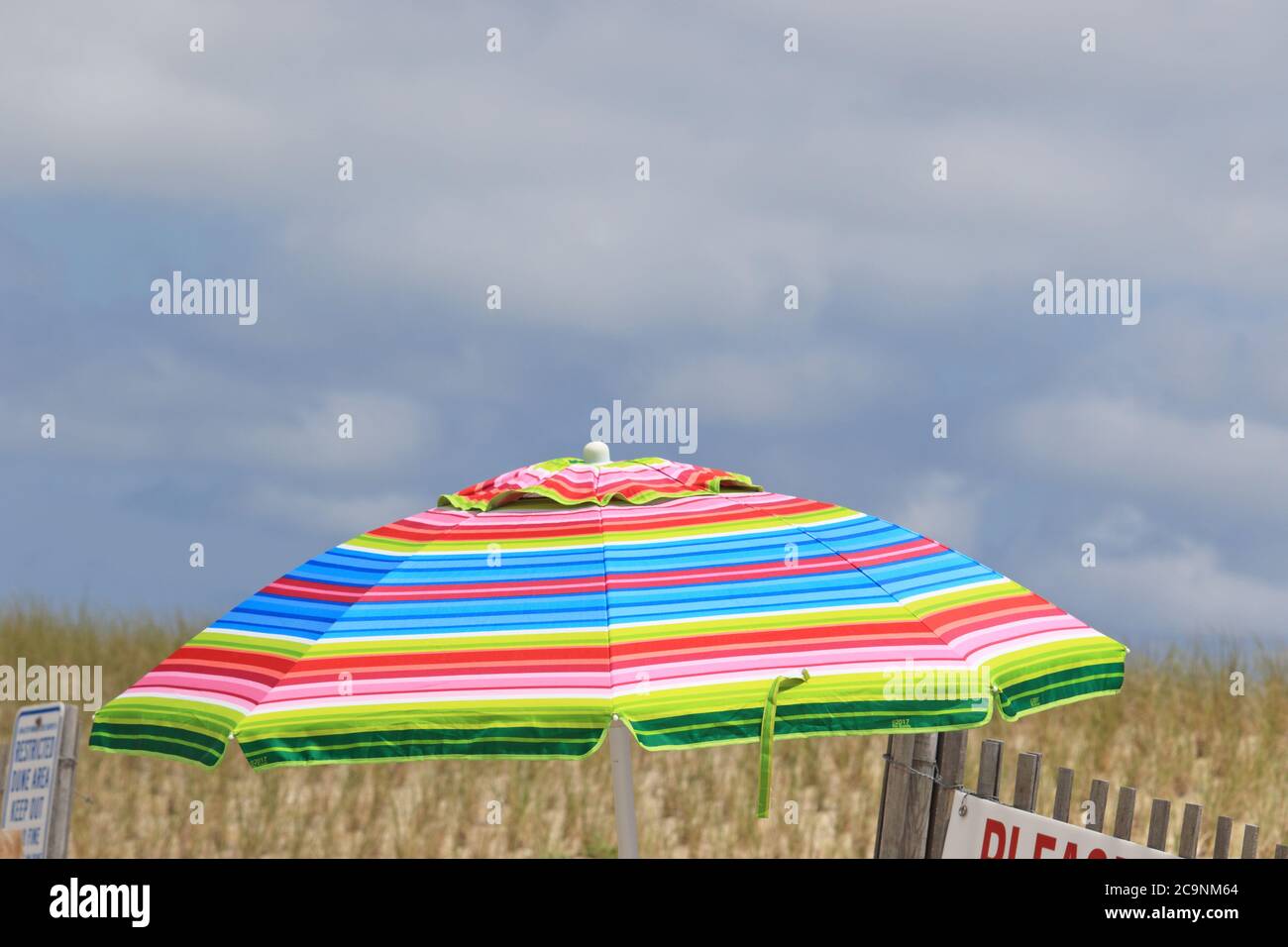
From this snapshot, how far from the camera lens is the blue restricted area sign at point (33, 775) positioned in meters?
7.66

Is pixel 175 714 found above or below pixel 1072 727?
above

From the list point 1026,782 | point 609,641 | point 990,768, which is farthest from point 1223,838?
point 609,641

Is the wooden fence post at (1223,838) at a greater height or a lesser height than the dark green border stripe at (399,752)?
lesser

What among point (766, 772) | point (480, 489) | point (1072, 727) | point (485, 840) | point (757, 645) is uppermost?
point (480, 489)

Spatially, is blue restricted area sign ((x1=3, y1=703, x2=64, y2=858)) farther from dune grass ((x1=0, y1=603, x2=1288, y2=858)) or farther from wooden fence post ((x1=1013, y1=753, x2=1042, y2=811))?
wooden fence post ((x1=1013, y1=753, x2=1042, y2=811))

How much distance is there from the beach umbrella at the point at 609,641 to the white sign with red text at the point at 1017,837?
1.90 ft

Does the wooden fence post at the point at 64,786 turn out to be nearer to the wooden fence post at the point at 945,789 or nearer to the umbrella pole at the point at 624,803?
the umbrella pole at the point at 624,803

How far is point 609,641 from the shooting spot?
4492 mm

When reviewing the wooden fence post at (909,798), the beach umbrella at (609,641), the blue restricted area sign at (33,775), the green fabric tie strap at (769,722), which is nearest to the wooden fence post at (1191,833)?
the beach umbrella at (609,641)

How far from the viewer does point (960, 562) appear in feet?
18.2
